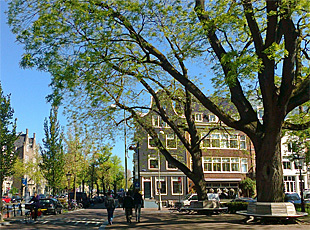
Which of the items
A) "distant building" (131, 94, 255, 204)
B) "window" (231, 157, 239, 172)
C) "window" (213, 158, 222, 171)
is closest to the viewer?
"distant building" (131, 94, 255, 204)

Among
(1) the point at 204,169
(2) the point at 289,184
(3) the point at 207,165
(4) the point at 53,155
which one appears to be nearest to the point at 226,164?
(3) the point at 207,165

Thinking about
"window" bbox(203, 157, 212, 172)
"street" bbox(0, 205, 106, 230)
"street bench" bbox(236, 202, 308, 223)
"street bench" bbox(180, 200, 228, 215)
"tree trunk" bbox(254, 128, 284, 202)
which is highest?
"window" bbox(203, 157, 212, 172)

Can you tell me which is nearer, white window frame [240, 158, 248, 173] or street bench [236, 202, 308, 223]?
street bench [236, 202, 308, 223]

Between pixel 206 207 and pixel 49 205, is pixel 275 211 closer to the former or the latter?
pixel 206 207

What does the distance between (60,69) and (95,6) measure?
3.15 m

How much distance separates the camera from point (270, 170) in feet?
53.8

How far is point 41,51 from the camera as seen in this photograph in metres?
16.3

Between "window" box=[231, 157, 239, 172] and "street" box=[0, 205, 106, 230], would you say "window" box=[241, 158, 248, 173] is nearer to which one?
"window" box=[231, 157, 239, 172]

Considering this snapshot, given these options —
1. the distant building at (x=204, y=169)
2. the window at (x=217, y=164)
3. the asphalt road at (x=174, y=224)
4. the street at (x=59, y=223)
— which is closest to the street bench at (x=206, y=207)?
the asphalt road at (x=174, y=224)

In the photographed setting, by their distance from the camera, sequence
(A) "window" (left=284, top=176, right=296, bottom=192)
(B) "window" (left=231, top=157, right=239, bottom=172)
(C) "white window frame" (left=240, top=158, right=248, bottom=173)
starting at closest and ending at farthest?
1. (B) "window" (left=231, top=157, right=239, bottom=172)
2. (C) "white window frame" (left=240, top=158, right=248, bottom=173)
3. (A) "window" (left=284, top=176, right=296, bottom=192)

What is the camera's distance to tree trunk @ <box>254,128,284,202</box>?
642 inches

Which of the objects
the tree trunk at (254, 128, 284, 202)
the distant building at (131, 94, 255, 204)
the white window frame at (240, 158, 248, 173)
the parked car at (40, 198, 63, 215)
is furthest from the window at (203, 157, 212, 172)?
the tree trunk at (254, 128, 284, 202)

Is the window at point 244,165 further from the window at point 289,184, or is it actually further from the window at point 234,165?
the window at point 289,184

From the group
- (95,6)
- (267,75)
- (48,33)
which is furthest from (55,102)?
(267,75)
